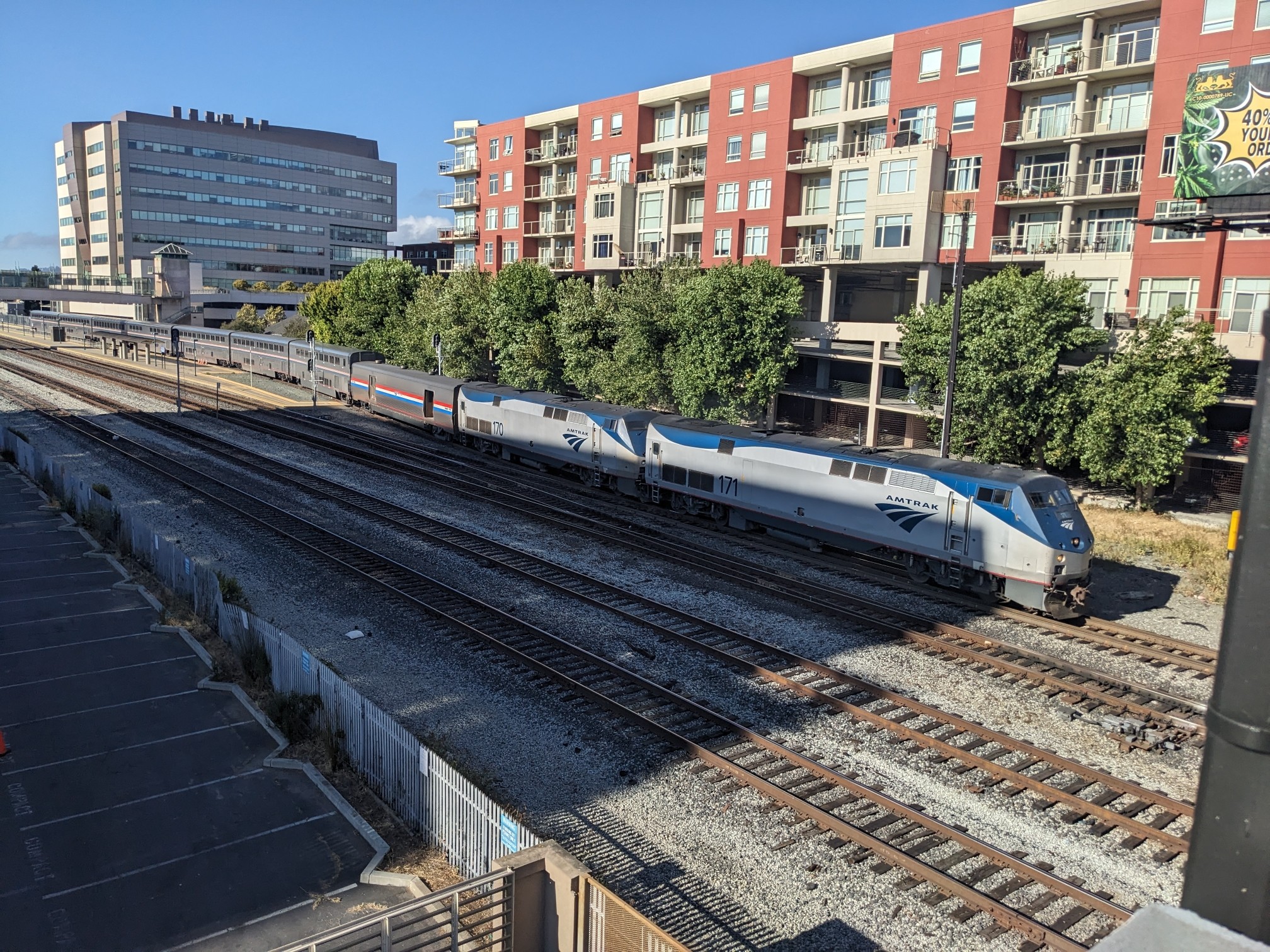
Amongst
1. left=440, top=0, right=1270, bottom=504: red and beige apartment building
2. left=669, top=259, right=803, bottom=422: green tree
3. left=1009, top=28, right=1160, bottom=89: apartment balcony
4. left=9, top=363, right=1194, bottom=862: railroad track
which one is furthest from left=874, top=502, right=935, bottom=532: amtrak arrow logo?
left=1009, top=28, right=1160, bottom=89: apartment balcony

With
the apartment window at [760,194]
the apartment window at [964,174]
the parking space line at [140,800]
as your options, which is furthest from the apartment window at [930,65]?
the parking space line at [140,800]

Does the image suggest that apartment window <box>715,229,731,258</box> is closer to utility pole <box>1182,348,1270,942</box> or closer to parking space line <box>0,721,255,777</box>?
parking space line <box>0,721,255,777</box>

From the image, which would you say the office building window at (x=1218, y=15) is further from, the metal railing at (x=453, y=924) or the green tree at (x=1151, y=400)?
the metal railing at (x=453, y=924)

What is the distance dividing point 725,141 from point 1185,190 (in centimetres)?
2952

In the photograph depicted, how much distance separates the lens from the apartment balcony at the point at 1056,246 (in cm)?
4153

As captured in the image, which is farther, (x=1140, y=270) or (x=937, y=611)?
(x=1140, y=270)

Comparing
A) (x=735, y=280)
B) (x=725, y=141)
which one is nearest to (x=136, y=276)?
(x=725, y=141)

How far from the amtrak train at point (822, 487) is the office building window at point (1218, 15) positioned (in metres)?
26.3

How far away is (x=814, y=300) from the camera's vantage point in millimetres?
55844

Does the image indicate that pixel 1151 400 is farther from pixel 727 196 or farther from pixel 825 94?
pixel 727 196

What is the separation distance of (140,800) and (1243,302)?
41546mm

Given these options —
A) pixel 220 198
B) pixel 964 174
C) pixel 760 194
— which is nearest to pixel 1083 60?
pixel 964 174

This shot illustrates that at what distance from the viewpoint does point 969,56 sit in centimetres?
4559

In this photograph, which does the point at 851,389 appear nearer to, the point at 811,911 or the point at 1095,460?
the point at 1095,460
